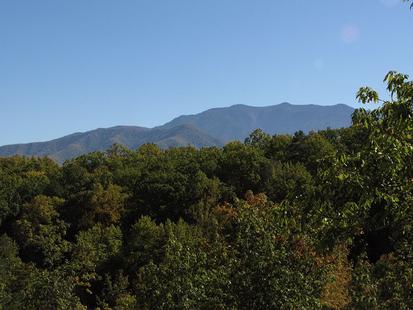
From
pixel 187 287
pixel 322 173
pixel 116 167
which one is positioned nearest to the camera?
pixel 322 173

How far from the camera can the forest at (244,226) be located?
23.3 feet

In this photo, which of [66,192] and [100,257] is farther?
[66,192]

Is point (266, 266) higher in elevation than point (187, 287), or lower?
higher

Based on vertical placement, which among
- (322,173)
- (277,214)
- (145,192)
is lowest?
(145,192)

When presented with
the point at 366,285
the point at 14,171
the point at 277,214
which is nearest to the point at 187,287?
the point at 366,285

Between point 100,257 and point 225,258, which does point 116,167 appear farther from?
point 225,258

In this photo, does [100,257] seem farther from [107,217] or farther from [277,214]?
[277,214]

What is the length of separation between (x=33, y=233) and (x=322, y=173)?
7695 cm

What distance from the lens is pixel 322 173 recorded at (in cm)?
706

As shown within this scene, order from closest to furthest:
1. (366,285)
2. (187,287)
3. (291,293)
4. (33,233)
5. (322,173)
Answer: (322,173)
(291,293)
(187,287)
(366,285)
(33,233)

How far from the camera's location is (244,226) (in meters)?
18.4

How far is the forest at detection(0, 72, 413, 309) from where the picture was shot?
280 inches

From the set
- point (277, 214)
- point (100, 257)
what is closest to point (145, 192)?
point (100, 257)

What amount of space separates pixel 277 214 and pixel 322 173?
1309mm
